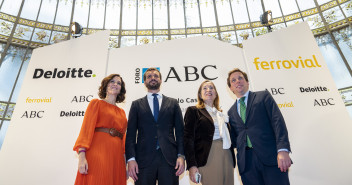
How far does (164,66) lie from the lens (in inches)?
133

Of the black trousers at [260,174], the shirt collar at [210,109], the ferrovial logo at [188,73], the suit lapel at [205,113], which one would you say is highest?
the ferrovial logo at [188,73]

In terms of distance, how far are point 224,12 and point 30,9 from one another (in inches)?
275

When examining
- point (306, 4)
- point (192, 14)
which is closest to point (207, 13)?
point (192, 14)

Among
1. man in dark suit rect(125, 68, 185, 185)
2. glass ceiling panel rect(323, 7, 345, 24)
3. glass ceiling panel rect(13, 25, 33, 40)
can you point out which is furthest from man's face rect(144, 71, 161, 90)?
glass ceiling panel rect(323, 7, 345, 24)

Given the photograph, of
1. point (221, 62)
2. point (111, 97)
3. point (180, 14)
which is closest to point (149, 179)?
point (111, 97)

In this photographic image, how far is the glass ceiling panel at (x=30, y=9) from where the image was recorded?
743 cm

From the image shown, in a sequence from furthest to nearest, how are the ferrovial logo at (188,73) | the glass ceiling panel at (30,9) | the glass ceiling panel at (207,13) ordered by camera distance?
the glass ceiling panel at (207,13)
the glass ceiling panel at (30,9)
the ferrovial logo at (188,73)

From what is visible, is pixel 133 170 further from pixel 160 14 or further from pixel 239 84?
pixel 160 14

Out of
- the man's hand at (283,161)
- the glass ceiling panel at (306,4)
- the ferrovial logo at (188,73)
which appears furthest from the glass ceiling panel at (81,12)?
the man's hand at (283,161)

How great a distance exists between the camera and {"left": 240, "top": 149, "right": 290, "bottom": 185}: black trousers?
4.79ft

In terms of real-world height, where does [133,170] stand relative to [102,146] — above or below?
below

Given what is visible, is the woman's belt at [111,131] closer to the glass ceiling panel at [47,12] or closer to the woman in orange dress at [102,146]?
the woman in orange dress at [102,146]

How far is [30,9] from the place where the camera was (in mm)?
7520

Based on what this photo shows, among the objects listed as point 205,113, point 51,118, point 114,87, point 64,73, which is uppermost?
point 64,73
